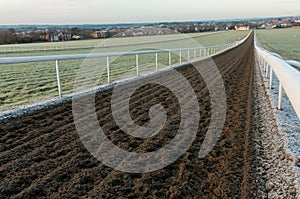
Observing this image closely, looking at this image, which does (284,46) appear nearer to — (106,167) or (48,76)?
(48,76)

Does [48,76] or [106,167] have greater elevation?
[106,167]

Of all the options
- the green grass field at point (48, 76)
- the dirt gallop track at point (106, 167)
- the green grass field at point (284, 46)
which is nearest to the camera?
the dirt gallop track at point (106, 167)

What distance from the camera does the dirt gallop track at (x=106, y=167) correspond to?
321cm

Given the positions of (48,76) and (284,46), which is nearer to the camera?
(48,76)

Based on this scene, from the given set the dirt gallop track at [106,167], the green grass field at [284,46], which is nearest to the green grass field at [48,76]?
the dirt gallop track at [106,167]

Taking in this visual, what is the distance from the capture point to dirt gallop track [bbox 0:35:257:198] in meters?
3.21

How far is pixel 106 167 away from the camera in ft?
12.4

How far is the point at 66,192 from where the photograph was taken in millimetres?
3137

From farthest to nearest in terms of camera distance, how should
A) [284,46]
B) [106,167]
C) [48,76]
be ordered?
1. [284,46]
2. [48,76]
3. [106,167]

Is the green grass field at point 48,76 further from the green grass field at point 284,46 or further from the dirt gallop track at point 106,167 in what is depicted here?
the green grass field at point 284,46

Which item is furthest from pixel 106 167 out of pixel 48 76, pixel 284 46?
pixel 284 46

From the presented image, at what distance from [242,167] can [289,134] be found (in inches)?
70.4

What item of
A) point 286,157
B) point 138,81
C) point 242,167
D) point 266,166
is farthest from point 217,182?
point 138,81

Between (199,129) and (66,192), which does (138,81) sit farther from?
(66,192)
